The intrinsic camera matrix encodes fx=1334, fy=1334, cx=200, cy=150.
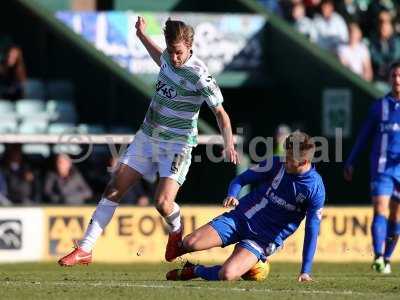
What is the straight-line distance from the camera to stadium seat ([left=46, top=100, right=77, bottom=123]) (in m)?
19.5

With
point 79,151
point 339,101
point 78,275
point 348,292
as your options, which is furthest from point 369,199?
point 348,292

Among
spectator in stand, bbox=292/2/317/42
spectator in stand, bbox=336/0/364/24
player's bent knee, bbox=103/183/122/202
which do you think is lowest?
player's bent knee, bbox=103/183/122/202

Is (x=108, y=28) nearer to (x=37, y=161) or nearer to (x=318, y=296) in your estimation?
(x=37, y=161)

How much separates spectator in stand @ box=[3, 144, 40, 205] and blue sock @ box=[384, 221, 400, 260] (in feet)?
18.4

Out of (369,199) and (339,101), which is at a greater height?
(339,101)

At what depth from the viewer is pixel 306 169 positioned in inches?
428

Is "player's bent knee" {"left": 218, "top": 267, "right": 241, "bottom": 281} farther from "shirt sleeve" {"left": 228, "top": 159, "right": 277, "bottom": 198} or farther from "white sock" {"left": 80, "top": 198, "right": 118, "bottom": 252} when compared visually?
"white sock" {"left": 80, "top": 198, "right": 118, "bottom": 252}

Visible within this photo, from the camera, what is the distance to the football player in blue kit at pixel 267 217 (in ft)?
35.1

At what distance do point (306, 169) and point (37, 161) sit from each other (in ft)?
28.6

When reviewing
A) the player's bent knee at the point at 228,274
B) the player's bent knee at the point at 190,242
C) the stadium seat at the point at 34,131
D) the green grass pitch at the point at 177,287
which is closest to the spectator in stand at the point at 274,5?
the stadium seat at the point at 34,131

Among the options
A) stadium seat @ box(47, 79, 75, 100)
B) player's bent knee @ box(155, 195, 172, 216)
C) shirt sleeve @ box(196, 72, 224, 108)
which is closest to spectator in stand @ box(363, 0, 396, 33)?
stadium seat @ box(47, 79, 75, 100)

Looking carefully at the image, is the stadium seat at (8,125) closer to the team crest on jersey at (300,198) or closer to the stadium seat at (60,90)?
the stadium seat at (60,90)

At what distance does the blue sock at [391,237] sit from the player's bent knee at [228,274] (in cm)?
324

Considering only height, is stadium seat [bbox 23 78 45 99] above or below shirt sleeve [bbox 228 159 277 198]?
above
